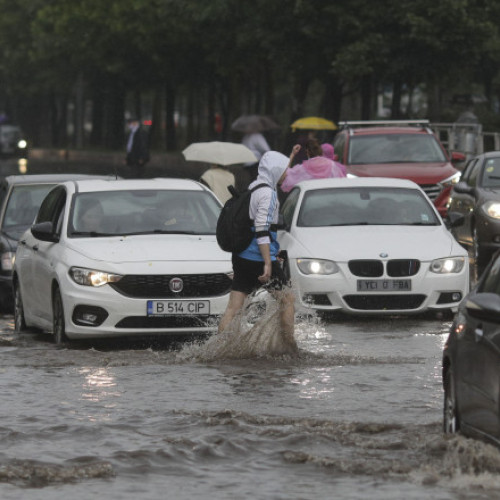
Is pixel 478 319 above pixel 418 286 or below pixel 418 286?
above

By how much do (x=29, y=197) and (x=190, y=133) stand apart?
207 feet

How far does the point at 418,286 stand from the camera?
16.0 meters

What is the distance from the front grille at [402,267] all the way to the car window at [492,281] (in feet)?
25.4

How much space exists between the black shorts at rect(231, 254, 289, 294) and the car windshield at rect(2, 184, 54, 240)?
20.2 feet

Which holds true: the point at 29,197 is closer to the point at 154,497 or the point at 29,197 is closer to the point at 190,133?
the point at 154,497

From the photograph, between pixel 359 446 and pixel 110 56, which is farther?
pixel 110 56

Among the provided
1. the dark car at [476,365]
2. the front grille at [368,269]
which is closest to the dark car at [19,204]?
the front grille at [368,269]

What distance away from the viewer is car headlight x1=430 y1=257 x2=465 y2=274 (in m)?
16.1

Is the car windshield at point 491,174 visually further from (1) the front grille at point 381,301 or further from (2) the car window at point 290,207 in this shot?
(1) the front grille at point 381,301

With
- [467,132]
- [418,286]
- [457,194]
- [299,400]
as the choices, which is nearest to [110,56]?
[467,132]

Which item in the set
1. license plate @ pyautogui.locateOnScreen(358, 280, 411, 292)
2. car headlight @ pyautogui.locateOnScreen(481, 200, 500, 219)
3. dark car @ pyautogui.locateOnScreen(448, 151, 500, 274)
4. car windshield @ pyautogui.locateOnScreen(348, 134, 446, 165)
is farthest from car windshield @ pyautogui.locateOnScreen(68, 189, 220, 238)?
car windshield @ pyautogui.locateOnScreen(348, 134, 446, 165)

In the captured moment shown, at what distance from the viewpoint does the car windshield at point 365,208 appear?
682 inches

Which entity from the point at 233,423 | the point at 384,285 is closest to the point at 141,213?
the point at 384,285

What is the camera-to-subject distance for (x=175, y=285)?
44.4 ft
